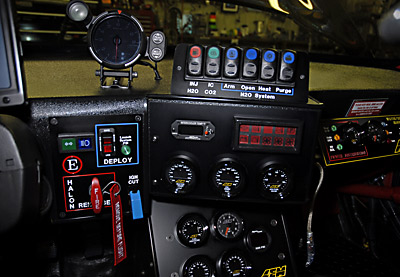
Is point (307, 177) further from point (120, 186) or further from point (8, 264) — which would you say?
point (8, 264)

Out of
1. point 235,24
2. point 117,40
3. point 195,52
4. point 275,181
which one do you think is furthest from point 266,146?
point 235,24

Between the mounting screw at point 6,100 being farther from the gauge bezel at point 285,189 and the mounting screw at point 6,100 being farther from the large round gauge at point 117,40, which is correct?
the gauge bezel at point 285,189

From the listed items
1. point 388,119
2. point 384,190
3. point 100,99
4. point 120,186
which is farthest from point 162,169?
point 384,190

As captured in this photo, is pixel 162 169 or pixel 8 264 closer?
pixel 162 169

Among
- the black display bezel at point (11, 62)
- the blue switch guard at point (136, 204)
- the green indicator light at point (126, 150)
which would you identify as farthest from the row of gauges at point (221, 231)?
the black display bezel at point (11, 62)

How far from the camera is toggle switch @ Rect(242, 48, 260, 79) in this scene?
973 millimetres

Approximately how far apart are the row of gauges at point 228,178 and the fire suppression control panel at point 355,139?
14.4 inches

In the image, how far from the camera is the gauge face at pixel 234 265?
1259mm

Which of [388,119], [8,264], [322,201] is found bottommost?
[322,201]

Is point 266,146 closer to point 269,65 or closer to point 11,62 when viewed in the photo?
point 269,65

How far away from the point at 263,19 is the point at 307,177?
5.84 meters

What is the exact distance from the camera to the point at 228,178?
3.44 feet

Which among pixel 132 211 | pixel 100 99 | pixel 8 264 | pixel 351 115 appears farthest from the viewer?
pixel 351 115

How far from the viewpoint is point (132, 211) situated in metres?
1.09
